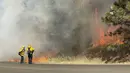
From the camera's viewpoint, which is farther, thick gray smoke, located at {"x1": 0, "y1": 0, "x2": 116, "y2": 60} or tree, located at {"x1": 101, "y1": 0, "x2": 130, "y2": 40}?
thick gray smoke, located at {"x1": 0, "y1": 0, "x2": 116, "y2": 60}

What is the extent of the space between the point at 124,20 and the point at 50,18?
76.0 feet

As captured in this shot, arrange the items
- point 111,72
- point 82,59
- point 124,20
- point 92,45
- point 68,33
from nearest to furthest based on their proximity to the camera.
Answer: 1. point 111,72
2. point 124,20
3. point 82,59
4. point 92,45
5. point 68,33

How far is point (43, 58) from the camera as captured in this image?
51.8 m

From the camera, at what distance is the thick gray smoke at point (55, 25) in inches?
2173

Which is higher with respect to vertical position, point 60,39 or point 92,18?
point 92,18

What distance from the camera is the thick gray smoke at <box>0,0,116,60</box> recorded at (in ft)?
181

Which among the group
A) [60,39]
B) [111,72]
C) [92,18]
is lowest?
[111,72]

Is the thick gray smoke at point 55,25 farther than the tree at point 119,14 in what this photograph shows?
Yes

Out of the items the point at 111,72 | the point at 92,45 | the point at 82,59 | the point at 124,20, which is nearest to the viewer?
the point at 111,72

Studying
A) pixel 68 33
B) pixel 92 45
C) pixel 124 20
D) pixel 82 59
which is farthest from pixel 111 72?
pixel 68 33

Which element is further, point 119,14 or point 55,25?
point 55,25

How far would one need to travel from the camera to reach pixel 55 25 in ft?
182

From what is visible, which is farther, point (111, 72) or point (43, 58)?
point (43, 58)

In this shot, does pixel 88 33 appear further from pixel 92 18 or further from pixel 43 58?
pixel 43 58
